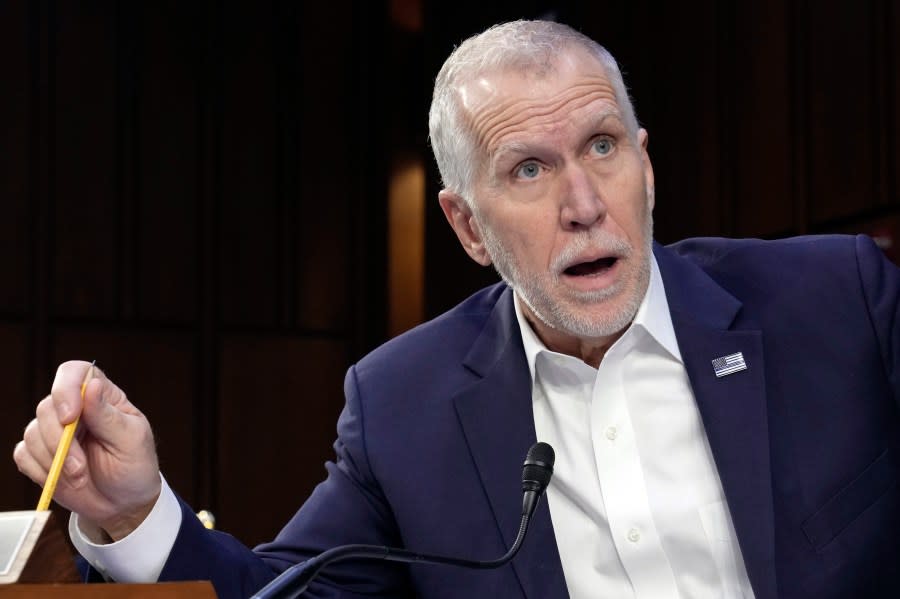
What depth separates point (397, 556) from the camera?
42.6 inches

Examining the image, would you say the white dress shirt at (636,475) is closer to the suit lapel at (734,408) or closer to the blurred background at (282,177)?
the suit lapel at (734,408)

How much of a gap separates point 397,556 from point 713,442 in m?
0.53

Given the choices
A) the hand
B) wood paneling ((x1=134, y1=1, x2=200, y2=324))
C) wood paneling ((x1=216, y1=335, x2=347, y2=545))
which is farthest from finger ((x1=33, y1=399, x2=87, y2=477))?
wood paneling ((x1=216, y1=335, x2=347, y2=545))

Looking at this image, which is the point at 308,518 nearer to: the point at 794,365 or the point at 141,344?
the point at 794,365

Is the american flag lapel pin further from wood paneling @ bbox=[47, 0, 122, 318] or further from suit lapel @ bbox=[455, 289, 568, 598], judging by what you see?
wood paneling @ bbox=[47, 0, 122, 318]

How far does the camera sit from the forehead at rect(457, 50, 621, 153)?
4.88 ft

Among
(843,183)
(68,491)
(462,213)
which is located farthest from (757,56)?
(68,491)

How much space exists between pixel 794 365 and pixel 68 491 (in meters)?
0.96

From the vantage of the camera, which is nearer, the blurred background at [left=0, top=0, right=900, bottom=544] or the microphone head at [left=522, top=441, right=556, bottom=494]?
the microphone head at [left=522, top=441, right=556, bottom=494]

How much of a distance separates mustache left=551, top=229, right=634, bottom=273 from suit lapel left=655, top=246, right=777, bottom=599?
160 millimetres

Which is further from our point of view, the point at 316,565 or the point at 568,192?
the point at 568,192

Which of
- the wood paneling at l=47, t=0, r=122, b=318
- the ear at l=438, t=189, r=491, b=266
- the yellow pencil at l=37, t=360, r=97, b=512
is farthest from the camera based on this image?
the wood paneling at l=47, t=0, r=122, b=318

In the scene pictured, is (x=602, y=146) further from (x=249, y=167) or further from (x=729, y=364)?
(x=249, y=167)

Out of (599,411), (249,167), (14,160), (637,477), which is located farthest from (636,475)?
(249,167)
